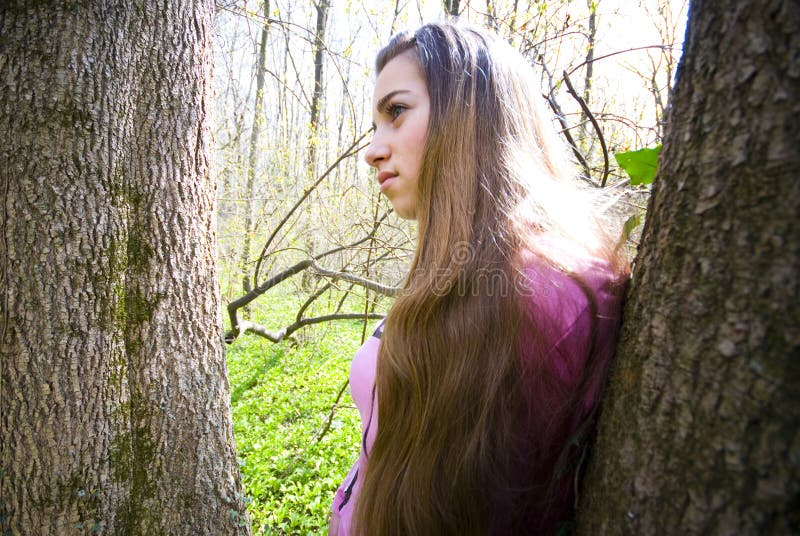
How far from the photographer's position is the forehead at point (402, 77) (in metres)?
1.30

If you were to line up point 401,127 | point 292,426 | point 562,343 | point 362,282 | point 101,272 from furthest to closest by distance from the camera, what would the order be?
1. point 292,426
2. point 362,282
3. point 101,272
4. point 401,127
5. point 562,343

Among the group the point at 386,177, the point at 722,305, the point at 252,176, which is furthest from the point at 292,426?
the point at 252,176

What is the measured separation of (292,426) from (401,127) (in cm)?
415

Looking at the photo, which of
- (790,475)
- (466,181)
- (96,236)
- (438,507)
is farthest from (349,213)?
(790,475)

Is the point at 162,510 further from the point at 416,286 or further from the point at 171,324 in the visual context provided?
the point at 416,286

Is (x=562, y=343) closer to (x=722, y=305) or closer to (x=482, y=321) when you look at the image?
(x=482, y=321)

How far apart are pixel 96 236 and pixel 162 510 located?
44.5 inches

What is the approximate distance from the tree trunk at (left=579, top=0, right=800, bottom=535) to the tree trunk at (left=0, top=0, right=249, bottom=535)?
1.66m

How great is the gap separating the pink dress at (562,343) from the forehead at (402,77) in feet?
2.48

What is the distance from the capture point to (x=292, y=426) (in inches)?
177

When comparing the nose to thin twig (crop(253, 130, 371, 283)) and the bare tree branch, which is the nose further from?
thin twig (crop(253, 130, 371, 283))

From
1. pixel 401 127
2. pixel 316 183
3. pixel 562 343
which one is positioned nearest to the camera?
pixel 562 343

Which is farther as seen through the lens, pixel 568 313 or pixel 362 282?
pixel 362 282

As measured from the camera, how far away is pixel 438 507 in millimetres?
873
